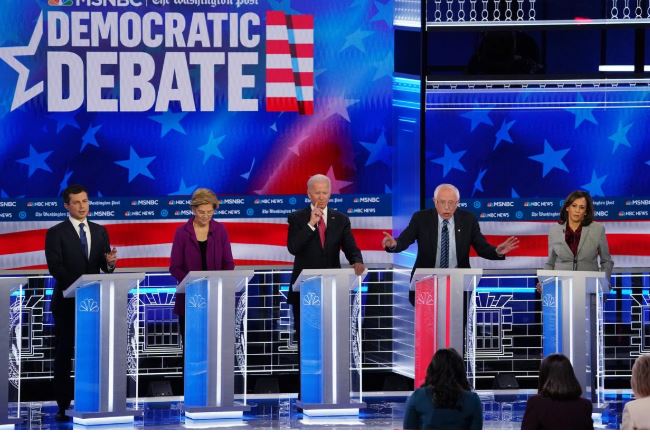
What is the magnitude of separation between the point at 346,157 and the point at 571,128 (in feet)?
5.62

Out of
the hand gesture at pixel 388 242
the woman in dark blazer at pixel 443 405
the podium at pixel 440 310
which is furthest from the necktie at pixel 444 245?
the woman in dark blazer at pixel 443 405

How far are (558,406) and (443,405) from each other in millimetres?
520

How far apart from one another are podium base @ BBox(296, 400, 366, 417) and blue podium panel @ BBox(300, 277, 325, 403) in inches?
2.2

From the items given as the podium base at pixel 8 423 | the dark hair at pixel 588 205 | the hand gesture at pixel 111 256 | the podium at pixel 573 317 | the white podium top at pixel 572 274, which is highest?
the dark hair at pixel 588 205

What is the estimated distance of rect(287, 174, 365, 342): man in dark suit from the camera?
32.2ft

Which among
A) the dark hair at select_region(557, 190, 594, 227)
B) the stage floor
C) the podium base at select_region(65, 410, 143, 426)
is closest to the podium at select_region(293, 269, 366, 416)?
the stage floor

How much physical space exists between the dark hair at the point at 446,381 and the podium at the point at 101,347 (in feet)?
9.49

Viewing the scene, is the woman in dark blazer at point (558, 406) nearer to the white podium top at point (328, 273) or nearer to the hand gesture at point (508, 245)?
the white podium top at point (328, 273)

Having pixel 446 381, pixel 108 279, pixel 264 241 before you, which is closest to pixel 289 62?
pixel 264 241

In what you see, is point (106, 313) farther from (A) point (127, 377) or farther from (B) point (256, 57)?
(B) point (256, 57)

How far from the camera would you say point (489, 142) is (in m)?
11.3

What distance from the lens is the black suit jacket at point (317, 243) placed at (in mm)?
9852

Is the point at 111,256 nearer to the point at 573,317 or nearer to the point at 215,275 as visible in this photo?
the point at 215,275

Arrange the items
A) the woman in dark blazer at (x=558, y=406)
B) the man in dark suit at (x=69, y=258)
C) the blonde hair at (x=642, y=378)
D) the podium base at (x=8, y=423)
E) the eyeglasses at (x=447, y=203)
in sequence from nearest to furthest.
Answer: the blonde hair at (x=642, y=378) → the woman in dark blazer at (x=558, y=406) → the podium base at (x=8, y=423) → the man in dark suit at (x=69, y=258) → the eyeglasses at (x=447, y=203)
